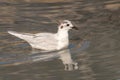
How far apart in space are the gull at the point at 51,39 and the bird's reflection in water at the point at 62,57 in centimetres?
19

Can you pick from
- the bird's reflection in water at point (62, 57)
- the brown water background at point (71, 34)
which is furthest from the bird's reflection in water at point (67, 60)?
the brown water background at point (71, 34)

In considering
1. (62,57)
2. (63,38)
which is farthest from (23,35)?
(62,57)

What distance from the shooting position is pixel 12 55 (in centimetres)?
1329

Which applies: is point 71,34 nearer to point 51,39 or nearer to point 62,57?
point 51,39

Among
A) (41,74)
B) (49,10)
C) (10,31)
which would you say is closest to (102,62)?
(41,74)

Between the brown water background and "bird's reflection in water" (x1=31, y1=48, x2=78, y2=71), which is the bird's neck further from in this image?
the brown water background

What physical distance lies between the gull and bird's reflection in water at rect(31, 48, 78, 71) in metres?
0.19

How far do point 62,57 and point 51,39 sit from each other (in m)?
1.01

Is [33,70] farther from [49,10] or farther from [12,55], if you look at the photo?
[49,10]

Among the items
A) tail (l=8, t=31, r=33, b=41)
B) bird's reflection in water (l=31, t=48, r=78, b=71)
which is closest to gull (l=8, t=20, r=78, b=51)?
tail (l=8, t=31, r=33, b=41)

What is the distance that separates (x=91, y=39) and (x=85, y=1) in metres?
4.42

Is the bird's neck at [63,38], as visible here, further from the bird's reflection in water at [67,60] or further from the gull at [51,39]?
the bird's reflection in water at [67,60]

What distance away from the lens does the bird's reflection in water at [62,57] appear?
12.3 metres

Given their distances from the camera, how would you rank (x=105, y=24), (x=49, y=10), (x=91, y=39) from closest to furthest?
(x=91, y=39) → (x=105, y=24) → (x=49, y=10)
